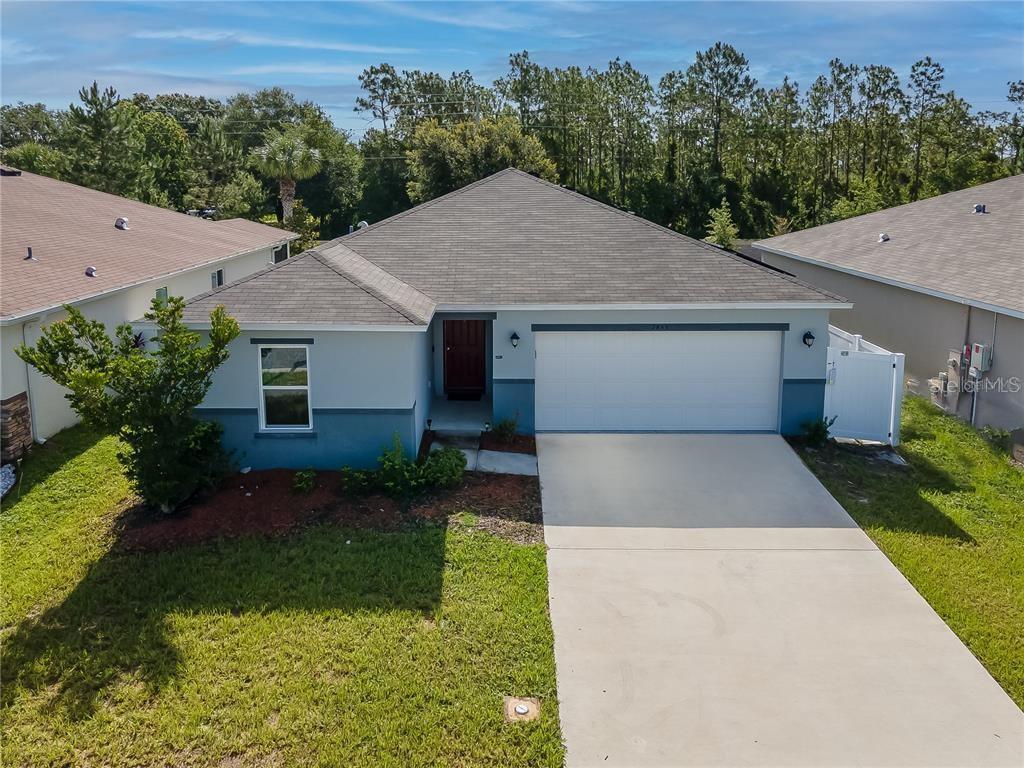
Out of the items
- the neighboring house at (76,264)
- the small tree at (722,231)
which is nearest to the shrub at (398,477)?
the neighboring house at (76,264)

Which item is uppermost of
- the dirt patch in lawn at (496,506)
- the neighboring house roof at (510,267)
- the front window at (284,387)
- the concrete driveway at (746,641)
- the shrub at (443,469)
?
the neighboring house roof at (510,267)

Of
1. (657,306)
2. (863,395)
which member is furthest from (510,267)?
(863,395)

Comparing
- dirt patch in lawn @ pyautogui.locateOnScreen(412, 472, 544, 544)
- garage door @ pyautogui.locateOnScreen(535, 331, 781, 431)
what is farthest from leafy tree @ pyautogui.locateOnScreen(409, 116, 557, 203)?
dirt patch in lawn @ pyautogui.locateOnScreen(412, 472, 544, 544)

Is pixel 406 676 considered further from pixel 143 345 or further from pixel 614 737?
pixel 143 345

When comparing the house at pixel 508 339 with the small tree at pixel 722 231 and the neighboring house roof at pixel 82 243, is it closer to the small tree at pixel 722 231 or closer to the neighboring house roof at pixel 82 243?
the neighboring house roof at pixel 82 243

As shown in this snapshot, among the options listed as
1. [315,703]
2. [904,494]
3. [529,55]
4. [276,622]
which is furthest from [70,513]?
[529,55]

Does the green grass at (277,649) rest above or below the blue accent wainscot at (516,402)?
below
